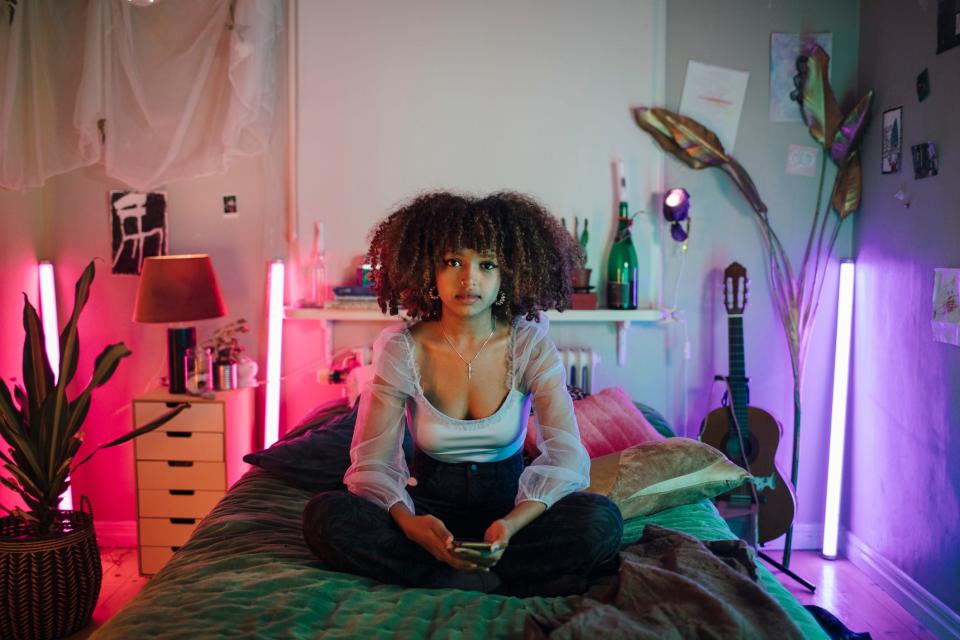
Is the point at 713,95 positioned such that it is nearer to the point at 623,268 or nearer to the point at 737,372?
the point at 623,268

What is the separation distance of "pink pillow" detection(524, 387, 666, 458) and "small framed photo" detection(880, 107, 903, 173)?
4.30ft

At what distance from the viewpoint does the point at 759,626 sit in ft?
4.67

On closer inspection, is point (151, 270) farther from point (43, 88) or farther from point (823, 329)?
point (823, 329)

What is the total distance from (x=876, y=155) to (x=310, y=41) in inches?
88.7

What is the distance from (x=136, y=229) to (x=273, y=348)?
0.74 metres

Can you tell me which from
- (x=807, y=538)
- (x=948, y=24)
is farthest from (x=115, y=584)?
(x=948, y=24)

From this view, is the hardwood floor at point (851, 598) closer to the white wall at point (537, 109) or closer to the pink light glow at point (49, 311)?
the white wall at point (537, 109)

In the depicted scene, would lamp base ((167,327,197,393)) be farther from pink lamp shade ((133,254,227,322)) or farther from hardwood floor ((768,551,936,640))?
hardwood floor ((768,551,936,640))

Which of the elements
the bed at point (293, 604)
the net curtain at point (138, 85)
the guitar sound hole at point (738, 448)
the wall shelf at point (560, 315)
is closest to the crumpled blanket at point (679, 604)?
the bed at point (293, 604)

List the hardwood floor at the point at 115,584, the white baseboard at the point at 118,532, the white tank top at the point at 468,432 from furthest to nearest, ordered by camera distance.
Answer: the white baseboard at the point at 118,532 → the hardwood floor at the point at 115,584 → the white tank top at the point at 468,432

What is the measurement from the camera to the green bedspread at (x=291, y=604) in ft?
4.84

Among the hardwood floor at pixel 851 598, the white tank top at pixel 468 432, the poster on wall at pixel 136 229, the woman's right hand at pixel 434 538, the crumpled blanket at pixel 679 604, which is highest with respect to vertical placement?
the poster on wall at pixel 136 229

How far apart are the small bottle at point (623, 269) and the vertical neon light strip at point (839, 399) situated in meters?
0.81

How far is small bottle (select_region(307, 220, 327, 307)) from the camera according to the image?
3355mm
